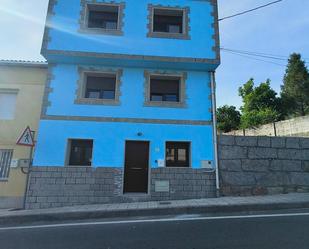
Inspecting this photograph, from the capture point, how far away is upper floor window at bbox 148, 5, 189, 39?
30.2ft

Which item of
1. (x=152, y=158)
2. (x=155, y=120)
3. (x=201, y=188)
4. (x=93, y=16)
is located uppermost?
(x=93, y=16)

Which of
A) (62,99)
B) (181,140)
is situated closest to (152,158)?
(181,140)

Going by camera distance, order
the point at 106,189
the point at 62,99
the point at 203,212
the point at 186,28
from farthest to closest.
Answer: the point at 186,28
the point at 62,99
the point at 106,189
the point at 203,212

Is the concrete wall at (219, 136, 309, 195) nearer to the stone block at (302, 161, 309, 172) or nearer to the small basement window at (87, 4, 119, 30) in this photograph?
the stone block at (302, 161, 309, 172)

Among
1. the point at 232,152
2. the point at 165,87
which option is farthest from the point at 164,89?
the point at 232,152

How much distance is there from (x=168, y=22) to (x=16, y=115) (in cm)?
738

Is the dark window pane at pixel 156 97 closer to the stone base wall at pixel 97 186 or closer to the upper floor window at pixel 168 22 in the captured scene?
the upper floor window at pixel 168 22

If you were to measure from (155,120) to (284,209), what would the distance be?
195 inches

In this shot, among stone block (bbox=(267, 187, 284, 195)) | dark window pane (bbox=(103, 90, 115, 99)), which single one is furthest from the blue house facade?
stone block (bbox=(267, 187, 284, 195))

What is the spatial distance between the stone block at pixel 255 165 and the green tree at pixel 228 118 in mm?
18189

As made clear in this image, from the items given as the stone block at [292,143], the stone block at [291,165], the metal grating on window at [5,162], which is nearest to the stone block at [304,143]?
the stone block at [292,143]

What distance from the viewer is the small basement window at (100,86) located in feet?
29.9

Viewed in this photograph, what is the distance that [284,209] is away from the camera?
6.36 m

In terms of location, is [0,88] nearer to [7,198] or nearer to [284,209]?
[7,198]
